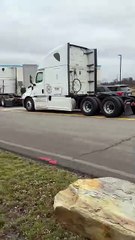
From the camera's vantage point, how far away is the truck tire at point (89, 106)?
720 inches

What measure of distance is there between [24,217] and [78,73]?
16.0 m

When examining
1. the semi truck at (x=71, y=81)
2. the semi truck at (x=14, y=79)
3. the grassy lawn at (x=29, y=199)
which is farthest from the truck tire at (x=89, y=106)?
the semi truck at (x=14, y=79)

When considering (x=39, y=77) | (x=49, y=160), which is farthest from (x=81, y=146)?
(x=39, y=77)

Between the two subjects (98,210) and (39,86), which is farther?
(39,86)

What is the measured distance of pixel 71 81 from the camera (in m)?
19.7

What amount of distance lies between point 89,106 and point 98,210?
15.0m

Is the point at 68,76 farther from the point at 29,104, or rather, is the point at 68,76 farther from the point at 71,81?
the point at 29,104

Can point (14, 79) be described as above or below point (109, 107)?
above

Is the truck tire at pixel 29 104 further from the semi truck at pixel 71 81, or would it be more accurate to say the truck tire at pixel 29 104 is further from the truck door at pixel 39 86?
the semi truck at pixel 71 81

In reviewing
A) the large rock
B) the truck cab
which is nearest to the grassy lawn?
the large rock

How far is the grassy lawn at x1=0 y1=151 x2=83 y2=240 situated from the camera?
13.1 feet

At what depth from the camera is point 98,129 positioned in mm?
12773

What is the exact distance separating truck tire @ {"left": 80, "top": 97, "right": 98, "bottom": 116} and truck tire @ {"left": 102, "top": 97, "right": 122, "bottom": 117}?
20.4 inches

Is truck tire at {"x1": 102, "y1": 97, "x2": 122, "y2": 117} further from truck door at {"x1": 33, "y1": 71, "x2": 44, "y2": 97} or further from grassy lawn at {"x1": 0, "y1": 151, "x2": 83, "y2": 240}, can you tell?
grassy lawn at {"x1": 0, "y1": 151, "x2": 83, "y2": 240}
